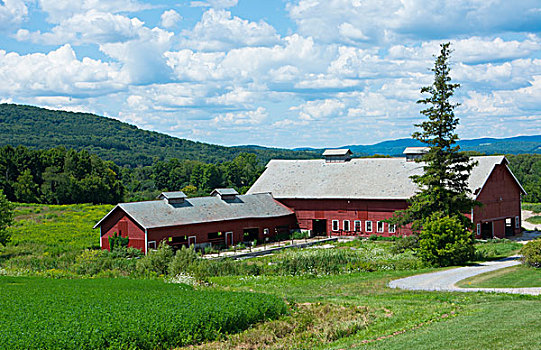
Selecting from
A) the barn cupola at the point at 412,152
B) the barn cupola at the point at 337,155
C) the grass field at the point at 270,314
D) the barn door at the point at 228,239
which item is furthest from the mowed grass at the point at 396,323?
the barn cupola at the point at 337,155

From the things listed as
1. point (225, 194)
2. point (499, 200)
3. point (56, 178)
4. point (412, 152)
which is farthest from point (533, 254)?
point (56, 178)

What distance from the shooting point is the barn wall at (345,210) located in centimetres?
5106

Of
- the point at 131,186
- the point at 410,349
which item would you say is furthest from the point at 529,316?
the point at 131,186

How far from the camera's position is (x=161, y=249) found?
1368 inches

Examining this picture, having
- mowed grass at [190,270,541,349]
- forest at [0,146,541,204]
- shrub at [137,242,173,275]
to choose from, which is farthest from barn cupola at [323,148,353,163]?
mowed grass at [190,270,541,349]

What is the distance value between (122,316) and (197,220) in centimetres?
2879

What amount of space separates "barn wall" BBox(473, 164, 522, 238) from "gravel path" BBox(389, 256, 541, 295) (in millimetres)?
13754

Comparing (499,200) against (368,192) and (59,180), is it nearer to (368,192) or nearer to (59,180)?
(368,192)

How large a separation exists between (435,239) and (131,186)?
107378 mm

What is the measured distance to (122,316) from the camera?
720 inches

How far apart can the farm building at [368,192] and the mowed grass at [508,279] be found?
58.5ft

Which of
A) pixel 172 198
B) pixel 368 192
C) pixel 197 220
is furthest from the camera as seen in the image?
pixel 368 192

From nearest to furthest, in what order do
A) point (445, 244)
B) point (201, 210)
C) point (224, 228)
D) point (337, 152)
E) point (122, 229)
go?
point (445, 244), point (122, 229), point (201, 210), point (224, 228), point (337, 152)

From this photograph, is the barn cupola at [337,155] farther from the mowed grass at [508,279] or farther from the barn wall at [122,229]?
the mowed grass at [508,279]
